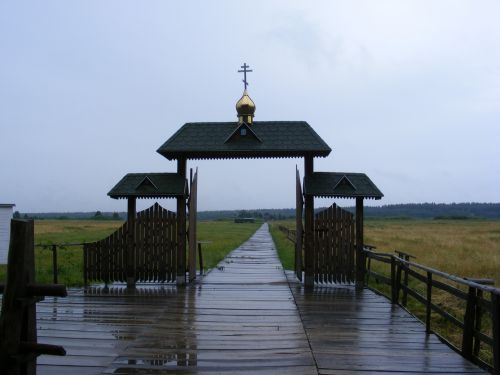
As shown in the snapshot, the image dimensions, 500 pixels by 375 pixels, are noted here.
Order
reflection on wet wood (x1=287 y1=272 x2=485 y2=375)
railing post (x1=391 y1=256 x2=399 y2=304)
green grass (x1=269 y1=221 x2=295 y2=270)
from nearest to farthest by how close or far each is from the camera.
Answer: reflection on wet wood (x1=287 y1=272 x2=485 y2=375) → railing post (x1=391 y1=256 x2=399 y2=304) → green grass (x1=269 y1=221 x2=295 y2=270)

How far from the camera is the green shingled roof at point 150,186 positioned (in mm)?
12461

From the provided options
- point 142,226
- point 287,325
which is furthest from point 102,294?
point 287,325

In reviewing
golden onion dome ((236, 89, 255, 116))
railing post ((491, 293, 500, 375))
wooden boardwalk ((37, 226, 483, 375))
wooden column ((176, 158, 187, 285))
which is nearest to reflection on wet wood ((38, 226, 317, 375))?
wooden boardwalk ((37, 226, 483, 375))

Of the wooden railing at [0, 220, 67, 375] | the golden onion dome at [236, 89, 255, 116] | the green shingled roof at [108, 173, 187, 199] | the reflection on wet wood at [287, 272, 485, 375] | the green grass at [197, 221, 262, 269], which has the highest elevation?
the golden onion dome at [236, 89, 255, 116]

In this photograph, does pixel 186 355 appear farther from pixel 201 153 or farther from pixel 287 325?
pixel 201 153

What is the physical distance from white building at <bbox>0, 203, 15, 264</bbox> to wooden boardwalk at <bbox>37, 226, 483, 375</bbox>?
4.64 meters

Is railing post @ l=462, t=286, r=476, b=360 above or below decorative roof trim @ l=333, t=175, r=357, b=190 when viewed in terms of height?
Result: below

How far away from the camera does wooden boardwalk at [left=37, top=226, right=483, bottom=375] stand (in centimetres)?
614

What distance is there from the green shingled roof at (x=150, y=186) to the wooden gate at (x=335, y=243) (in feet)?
11.3

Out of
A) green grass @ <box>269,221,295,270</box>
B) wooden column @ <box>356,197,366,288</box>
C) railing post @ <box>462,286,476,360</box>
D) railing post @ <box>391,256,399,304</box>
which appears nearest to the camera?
railing post @ <box>462,286,476,360</box>

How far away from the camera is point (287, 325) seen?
8297 mm

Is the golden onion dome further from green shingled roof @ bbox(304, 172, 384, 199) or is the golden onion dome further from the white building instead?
the white building

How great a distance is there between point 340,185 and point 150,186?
15.0 feet

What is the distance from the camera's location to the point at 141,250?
1265 centimetres
